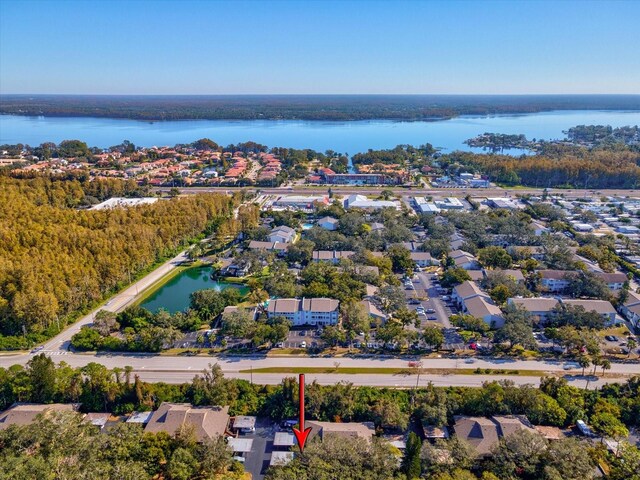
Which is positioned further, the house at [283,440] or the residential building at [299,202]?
the residential building at [299,202]

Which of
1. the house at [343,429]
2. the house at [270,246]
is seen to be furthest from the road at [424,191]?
the house at [343,429]

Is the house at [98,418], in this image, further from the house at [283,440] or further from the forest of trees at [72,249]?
the forest of trees at [72,249]

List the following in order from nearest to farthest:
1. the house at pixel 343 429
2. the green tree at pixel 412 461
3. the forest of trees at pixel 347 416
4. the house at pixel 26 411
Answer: the forest of trees at pixel 347 416 → the green tree at pixel 412 461 → the house at pixel 343 429 → the house at pixel 26 411

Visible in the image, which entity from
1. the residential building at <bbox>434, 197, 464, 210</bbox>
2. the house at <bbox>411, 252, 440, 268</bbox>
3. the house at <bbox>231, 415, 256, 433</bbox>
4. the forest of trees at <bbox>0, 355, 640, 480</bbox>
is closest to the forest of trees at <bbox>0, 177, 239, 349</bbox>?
the forest of trees at <bbox>0, 355, 640, 480</bbox>

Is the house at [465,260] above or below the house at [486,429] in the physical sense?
above

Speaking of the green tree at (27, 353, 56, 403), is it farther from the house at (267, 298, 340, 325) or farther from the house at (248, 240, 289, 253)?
the house at (248, 240, 289, 253)

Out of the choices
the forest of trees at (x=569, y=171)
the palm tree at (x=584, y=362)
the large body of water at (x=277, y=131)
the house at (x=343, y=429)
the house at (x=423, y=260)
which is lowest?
the house at (x=343, y=429)

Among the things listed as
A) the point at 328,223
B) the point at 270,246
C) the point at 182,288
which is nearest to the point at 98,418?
the point at 182,288

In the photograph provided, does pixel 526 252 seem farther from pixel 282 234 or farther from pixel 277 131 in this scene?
pixel 277 131

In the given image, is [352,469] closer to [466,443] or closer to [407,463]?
[407,463]
